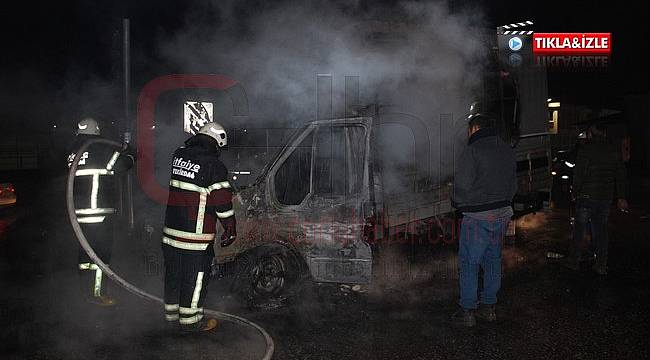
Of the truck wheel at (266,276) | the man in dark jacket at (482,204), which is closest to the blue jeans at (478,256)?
the man in dark jacket at (482,204)

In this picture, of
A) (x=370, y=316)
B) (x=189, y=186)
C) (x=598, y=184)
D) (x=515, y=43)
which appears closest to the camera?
(x=189, y=186)

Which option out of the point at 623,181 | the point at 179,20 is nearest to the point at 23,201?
the point at 179,20

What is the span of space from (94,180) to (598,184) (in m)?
5.56

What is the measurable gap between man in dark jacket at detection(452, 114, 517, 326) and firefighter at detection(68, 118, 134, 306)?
3.27 metres

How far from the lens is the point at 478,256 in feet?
15.4

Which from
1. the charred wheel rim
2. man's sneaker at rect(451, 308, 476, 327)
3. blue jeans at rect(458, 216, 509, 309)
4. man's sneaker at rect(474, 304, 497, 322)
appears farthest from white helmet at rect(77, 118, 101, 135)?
man's sneaker at rect(474, 304, 497, 322)

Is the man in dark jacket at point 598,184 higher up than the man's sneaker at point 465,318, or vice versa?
the man in dark jacket at point 598,184

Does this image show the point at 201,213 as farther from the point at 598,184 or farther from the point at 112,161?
the point at 598,184

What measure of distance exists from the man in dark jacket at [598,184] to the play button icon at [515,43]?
186 cm

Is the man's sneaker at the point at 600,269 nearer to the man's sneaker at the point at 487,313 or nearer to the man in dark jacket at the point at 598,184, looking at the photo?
the man in dark jacket at the point at 598,184

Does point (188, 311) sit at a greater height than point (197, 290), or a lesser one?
lesser

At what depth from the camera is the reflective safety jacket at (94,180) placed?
511 centimetres

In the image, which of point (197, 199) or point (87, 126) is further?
point (87, 126)

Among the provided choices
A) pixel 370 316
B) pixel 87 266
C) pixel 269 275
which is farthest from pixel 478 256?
pixel 87 266
